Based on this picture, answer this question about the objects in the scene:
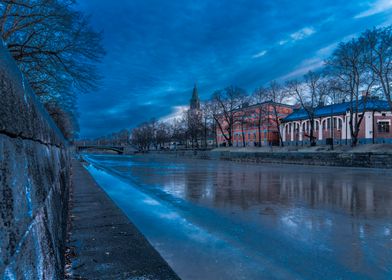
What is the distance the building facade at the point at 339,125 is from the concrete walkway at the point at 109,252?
39542 millimetres

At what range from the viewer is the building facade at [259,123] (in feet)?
194

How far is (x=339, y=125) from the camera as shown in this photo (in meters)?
55.8

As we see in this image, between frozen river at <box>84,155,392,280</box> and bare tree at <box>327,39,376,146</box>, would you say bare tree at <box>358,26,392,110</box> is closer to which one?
bare tree at <box>327,39,376,146</box>

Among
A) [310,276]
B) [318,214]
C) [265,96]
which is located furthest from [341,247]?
[265,96]

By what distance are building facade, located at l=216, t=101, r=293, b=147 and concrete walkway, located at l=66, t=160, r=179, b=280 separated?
52942mm

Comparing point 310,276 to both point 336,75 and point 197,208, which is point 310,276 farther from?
point 336,75

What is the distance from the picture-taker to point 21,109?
5.81ft

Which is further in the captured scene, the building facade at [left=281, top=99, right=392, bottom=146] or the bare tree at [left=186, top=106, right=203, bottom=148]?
the bare tree at [left=186, top=106, right=203, bottom=148]

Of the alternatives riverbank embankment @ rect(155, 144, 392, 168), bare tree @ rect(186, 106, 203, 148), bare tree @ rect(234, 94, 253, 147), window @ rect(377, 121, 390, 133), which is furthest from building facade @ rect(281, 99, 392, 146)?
bare tree @ rect(186, 106, 203, 148)

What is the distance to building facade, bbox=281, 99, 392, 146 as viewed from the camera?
152 feet

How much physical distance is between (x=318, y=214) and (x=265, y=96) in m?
49.0

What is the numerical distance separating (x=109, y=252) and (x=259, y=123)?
54712 millimetres

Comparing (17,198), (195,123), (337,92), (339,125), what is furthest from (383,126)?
(17,198)

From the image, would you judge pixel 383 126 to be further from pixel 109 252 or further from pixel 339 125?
pixel 109 252
